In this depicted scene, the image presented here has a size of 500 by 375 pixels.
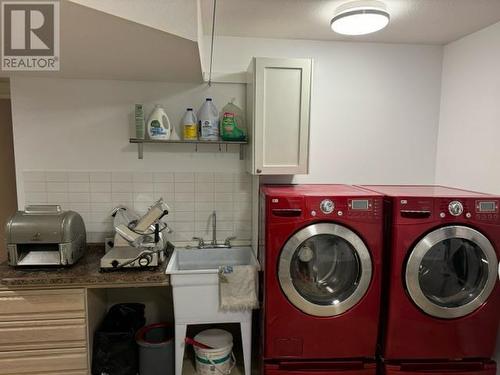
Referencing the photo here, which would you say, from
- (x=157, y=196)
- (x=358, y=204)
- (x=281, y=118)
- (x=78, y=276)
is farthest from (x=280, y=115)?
(x=78, y=276)

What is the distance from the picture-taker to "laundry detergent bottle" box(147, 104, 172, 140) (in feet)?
7.18

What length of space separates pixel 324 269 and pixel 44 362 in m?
1.76

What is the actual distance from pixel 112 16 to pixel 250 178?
1438 millimetres

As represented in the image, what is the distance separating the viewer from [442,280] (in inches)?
76.7

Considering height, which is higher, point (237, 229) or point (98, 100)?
point (98, 100)

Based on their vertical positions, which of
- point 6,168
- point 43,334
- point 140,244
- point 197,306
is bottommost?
point 43,334

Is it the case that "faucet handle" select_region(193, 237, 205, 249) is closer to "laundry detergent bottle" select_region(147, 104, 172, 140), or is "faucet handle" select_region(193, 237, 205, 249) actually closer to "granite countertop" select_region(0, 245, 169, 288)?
"granite countertop" select_region(0, 245, 169, 288)

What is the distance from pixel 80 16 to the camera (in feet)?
4.32

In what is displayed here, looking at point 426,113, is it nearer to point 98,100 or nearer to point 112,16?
point 112,16

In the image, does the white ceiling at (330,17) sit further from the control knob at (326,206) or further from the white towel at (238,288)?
the white towel at (238,288)

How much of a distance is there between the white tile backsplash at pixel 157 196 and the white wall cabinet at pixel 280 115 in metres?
0.43

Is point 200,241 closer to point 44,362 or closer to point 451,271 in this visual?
point 44,362

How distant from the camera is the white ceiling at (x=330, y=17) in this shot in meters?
1.79

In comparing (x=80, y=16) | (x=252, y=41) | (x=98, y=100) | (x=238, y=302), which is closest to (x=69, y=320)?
(x=238, y=302)
